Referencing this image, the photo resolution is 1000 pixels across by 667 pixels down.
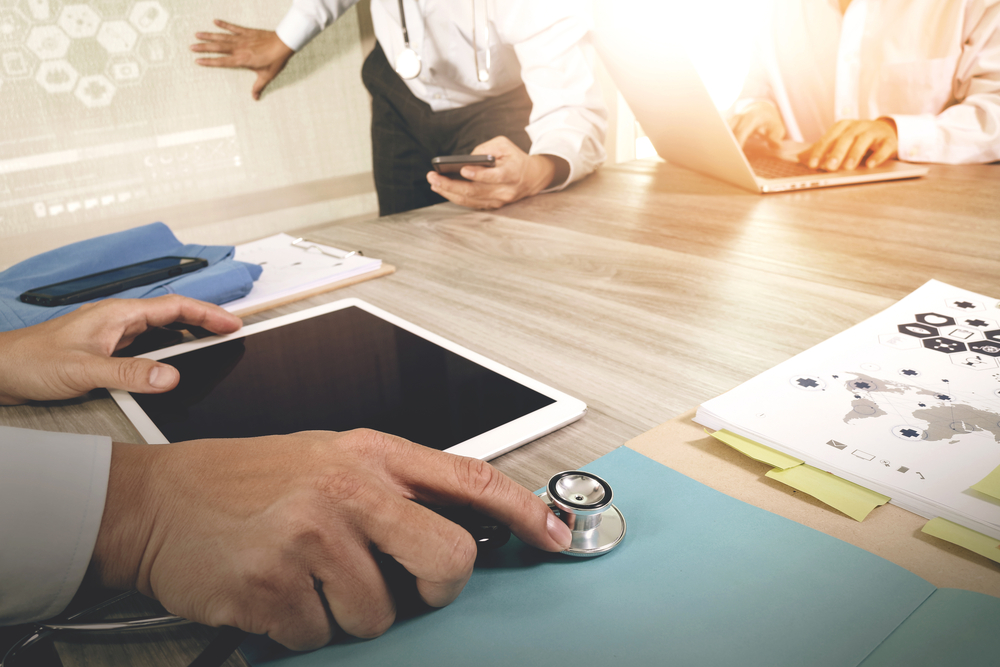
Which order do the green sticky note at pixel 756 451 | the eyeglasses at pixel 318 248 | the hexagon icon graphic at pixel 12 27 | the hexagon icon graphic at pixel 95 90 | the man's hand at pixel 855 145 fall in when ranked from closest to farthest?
the green sticky note at pixel 756 451, the eyeglasses at pixel 318 248, the man's hand at pixel 855 145, the hexagon icon graphic at pixel 12 27, the hexagon icon graphic at pixel 95 90

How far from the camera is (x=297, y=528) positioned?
0.29 m

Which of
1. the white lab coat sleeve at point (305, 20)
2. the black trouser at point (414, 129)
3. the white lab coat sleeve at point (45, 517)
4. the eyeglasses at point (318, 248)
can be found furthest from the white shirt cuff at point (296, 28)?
the white lab coat sleeve at point (45, 517)

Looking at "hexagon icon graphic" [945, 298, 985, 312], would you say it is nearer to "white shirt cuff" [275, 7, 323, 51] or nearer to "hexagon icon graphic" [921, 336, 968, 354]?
"hexagon icon graphic" [921, 336, 968, 354]

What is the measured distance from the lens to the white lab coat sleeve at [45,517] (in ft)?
1.00

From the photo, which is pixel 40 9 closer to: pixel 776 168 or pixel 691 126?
pixel 691 126

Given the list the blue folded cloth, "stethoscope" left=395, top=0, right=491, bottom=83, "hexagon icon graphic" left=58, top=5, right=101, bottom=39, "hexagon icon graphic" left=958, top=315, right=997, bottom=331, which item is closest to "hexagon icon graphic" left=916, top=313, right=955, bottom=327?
"hexagon icon graphic" left=958, top=315, right=997, bottom=331

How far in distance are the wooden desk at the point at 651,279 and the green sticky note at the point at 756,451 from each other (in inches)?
2.0

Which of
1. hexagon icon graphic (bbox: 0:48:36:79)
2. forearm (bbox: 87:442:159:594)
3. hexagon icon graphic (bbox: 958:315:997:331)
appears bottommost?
hexagon icon graphic (bbox: 958:315:997:331)

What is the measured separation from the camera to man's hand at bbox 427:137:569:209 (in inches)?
41.0

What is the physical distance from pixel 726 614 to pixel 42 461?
0.37 meters

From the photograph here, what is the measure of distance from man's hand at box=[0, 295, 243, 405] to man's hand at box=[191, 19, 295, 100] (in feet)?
4.03

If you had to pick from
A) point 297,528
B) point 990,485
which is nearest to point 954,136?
point 990,485

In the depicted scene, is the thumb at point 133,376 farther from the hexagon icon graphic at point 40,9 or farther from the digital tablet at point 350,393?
the hexagon icon graphic at point 40,9

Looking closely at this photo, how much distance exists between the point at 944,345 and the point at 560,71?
104cm
